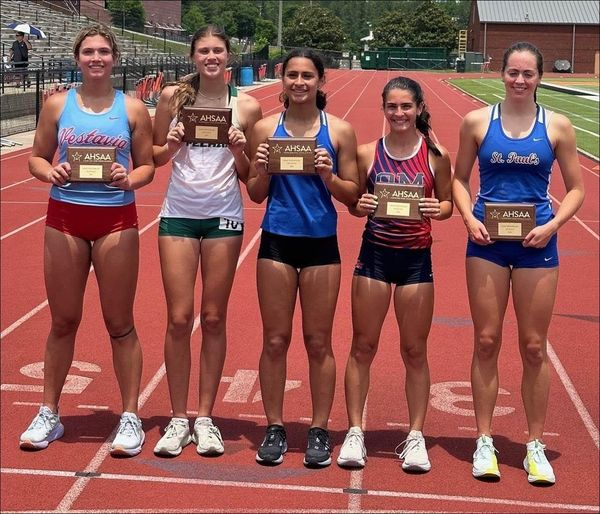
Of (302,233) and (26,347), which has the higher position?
(302,233)

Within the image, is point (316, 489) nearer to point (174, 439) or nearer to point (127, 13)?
point (174, 439)

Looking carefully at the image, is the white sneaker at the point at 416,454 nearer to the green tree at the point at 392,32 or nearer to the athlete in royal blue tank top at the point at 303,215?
the athlete in royal blue tank top at the point at 303,215

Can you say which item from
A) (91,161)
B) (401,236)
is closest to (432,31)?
(401,236)

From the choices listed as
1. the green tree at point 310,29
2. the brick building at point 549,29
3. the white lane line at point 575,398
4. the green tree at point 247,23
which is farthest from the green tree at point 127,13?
the white lane line at point 575,398

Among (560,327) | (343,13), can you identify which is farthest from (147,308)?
(343,13)

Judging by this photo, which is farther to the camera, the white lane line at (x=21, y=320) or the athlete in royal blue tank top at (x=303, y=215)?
the white lane line at (x=21, y=320)

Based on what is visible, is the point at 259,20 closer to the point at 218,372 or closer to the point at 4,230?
the point at 4,230

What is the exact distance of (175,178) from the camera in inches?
189

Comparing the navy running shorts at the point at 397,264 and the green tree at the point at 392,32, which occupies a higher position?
the green tree at the point at 392,32

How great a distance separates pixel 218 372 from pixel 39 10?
4233cm

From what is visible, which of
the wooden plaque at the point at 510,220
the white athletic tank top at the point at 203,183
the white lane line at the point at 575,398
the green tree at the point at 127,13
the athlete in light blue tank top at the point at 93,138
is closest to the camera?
the wooden plaque at the point at 510,220

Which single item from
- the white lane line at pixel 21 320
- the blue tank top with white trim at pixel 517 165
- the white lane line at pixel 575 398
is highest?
the blue tank top with white trim at pixel 517 165

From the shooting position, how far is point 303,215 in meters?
4.71

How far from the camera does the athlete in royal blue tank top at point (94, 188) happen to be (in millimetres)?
4629
